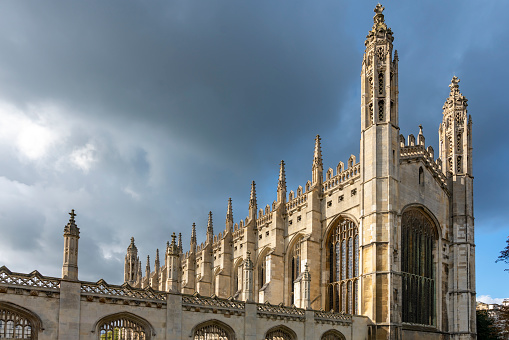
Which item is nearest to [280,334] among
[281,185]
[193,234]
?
[281,185]

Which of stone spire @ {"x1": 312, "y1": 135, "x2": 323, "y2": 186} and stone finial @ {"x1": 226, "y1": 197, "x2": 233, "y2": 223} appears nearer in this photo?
stone spire @ {"x1": 312, "y1": 135, "x2": 323, "y2": 186}

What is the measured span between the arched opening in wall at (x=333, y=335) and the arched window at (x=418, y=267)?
6.76 metres

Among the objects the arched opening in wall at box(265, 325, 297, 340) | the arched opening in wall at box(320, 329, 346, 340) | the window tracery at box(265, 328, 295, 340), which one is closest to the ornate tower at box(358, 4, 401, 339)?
the arched opening in wall at box(320, 329, 346, 340)

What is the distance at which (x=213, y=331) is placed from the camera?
90.6 feet

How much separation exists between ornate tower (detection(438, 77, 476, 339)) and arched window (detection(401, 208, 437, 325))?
275 cm

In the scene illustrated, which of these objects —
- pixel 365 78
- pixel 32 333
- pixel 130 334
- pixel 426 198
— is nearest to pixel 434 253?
pixel 426 198

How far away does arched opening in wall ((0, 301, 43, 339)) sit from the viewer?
68.2 ft

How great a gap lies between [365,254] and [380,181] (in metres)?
5.48

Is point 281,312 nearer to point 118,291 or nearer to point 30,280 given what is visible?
point 118,291

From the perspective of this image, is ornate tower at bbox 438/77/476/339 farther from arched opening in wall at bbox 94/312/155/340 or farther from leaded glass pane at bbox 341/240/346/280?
arched opening in wall at bbox 94/312/155/340

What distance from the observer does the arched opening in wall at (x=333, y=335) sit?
3416 centimetres

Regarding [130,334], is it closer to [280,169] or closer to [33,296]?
[33,296]

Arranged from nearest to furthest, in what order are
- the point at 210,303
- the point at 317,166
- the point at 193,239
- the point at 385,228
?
the point at 210,303
the point at 385,228
the point at 317,166
the point at 193,239

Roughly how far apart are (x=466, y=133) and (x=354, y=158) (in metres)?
12.9
